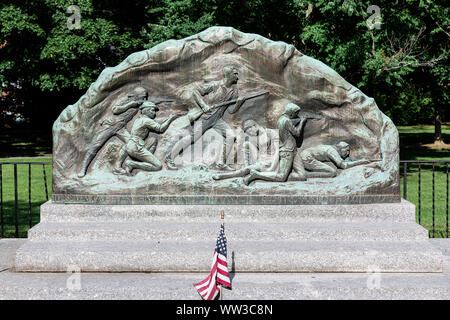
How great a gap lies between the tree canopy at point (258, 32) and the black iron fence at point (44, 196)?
3062 mm

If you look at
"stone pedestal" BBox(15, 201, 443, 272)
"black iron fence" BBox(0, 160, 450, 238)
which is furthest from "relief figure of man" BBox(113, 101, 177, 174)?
"black iron fence" BBox(0, 160, 450, 238)

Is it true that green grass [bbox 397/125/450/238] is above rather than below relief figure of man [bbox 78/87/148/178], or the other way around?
below

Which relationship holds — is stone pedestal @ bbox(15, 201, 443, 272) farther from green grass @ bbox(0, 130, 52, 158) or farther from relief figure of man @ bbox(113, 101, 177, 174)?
green grass @ bbox(0, 130, 52, 158)

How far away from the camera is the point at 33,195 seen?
50.5ft

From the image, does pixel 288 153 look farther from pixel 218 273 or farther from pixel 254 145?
pixel 218 273

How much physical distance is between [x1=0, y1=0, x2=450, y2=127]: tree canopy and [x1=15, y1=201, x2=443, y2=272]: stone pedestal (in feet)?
13.9

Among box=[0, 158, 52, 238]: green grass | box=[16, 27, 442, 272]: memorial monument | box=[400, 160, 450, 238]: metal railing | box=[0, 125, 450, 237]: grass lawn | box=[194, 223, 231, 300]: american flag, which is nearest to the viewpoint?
box=[194, 223, 231, 300]: american flag

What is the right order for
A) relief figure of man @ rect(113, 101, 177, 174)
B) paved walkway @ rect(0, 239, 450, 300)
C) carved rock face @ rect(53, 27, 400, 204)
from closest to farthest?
paved walkway @ rect(0, 239, 450, 300) → carved rock face @ rect(53, 27, 400, 204) → relief figure of man @ rect(113, 101, 177, 174)

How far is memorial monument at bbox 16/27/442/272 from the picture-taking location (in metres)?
7.42

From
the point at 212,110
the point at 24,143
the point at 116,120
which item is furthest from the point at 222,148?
the point at 24,143

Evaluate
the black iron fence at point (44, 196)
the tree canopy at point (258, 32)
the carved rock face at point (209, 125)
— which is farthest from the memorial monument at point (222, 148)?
the tree canopy at point (258, 32)

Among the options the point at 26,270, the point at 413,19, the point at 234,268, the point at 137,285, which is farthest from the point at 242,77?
the point at 413,19

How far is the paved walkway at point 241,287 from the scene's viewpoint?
6098 millimetres

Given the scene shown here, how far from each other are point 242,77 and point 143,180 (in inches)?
76.7
